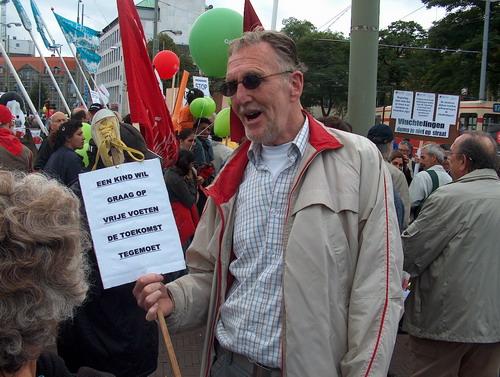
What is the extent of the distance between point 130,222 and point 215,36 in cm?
400

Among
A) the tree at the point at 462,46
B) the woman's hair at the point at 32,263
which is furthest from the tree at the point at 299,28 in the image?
the woman's hair at the point at 32,263

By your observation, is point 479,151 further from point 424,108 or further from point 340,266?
point 424,108

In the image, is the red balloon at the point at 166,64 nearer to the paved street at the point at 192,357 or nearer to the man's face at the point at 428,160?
the man's face at the point at 428,160

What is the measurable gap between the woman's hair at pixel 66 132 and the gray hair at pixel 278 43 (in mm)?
4297

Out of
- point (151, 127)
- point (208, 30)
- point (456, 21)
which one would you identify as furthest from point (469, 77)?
point (151, 127)

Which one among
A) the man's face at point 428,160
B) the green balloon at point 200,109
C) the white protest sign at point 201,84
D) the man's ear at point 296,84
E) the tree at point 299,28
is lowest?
the man's face at point 428,160

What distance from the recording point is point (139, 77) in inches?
129

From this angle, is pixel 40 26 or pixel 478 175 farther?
pixel 40 26

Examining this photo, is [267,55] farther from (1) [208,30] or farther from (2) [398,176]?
(1) [208,30]

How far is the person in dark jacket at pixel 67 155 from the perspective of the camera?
556 centimetres

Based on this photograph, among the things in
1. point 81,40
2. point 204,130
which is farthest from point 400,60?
point 204,130

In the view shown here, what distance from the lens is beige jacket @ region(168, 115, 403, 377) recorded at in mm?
1835

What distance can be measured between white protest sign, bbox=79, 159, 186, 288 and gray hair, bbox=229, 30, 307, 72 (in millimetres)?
634

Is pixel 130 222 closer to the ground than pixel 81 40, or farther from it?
closer to the ground
